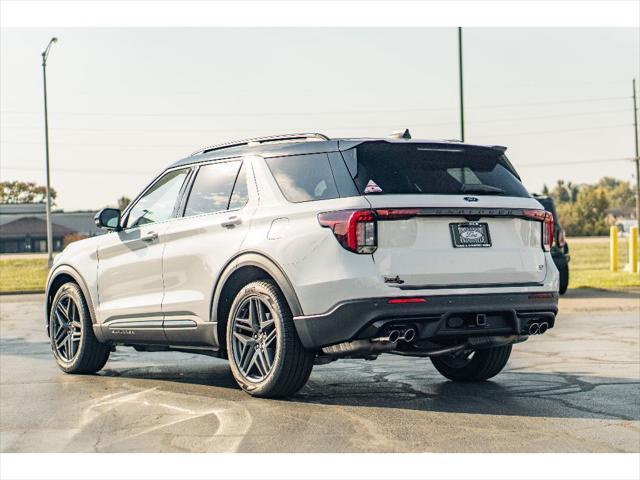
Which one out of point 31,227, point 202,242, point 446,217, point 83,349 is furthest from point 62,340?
point 31,227

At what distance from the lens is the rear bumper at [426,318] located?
699 cm

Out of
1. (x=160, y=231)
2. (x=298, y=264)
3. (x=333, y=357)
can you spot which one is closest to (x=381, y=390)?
(x=333, y=357)

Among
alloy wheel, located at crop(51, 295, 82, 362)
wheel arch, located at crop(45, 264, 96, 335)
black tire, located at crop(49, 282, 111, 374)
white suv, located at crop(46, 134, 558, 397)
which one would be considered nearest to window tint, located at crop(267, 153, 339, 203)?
white suv, located at crop(46, 134, 558, 397)

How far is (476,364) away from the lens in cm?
877

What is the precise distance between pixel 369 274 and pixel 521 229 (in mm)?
1344

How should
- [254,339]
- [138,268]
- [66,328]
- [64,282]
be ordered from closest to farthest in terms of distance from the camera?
[254,339] < [138,268] < [66,328] < [64,282]

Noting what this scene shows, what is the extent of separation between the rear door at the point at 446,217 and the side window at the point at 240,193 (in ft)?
3.60

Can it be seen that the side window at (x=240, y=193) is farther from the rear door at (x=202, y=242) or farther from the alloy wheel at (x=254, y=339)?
the alloy wheel at (x=254, y=339)

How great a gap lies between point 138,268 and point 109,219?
0.69 metres

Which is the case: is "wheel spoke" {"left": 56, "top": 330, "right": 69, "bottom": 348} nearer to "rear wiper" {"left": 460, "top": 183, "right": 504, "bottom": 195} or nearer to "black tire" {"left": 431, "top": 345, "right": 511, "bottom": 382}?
"black tire" {"left": 431, "top": 345, "right": 511, "bottom": 382}

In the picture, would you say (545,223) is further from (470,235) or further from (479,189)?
(470,235)

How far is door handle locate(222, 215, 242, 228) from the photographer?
7993 millimetres

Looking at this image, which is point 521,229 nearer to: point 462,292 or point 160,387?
point 462,292

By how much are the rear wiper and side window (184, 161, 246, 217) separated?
6.18 feet
